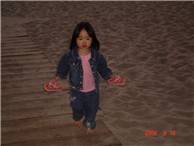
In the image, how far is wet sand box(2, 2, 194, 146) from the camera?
5.12 meters

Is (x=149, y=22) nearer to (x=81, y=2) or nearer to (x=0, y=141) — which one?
(x=81, y=2)

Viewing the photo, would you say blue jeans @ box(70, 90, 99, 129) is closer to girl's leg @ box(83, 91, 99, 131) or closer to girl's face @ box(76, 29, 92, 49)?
Answer: girl's leg @ box(83, 91, 99, 131)

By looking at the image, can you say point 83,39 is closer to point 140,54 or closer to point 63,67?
point 63,67

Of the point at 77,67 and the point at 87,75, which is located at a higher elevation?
the point at 77,67

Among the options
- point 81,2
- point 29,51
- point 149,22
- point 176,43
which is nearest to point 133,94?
point 29,51

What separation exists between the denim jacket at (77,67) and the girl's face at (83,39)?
183 mm

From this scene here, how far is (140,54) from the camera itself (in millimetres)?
9031

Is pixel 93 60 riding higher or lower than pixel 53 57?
higher

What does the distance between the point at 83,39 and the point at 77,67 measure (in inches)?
14.6

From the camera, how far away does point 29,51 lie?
8.77 metres

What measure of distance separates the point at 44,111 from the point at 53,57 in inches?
148
